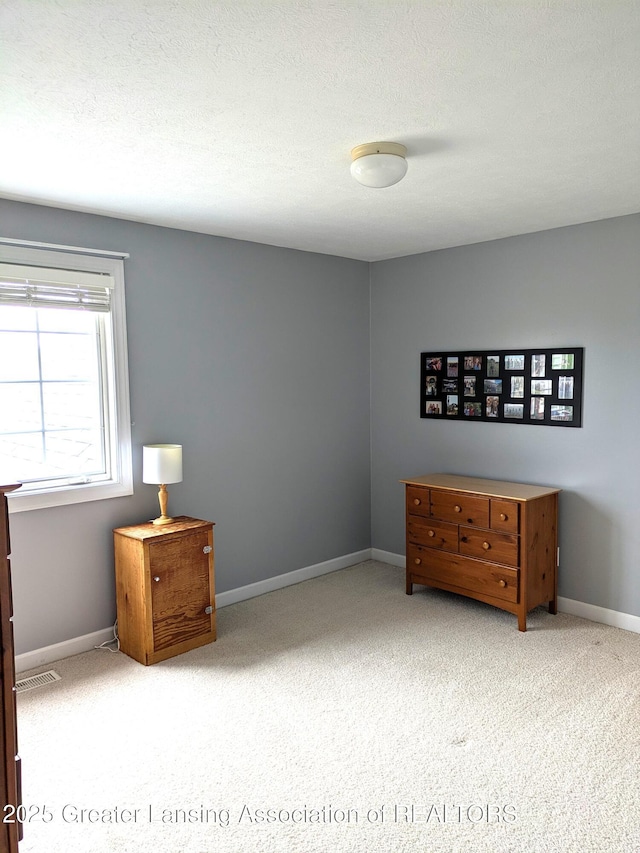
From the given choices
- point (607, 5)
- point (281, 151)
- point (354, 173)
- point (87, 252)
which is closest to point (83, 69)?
point (281, 151)

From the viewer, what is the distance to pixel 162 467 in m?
3.50

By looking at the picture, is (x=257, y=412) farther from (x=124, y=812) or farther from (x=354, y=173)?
(x=124, y=812)

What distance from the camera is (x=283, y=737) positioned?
8.77 feet

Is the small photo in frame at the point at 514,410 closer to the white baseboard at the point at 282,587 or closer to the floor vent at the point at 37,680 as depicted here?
the white baseboard at the point at 282,587

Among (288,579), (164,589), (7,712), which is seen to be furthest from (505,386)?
(7,712)

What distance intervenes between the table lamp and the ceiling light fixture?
5.87 ft

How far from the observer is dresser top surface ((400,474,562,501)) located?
12.4 feet

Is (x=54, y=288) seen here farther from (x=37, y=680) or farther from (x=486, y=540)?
(x=486, y=540)

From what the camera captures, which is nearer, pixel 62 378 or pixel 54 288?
pixel 54 288

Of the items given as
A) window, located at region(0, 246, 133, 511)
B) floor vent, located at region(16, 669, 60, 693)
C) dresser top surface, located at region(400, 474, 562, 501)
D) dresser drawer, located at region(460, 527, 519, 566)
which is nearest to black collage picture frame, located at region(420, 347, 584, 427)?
dresser top surface, located at region(400, 474, 562, 501)

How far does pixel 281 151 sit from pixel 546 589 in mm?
2925

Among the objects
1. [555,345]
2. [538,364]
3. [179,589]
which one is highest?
[555,345]

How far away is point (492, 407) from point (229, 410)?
1.78 meters

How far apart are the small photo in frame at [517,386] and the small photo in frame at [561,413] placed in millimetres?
247
